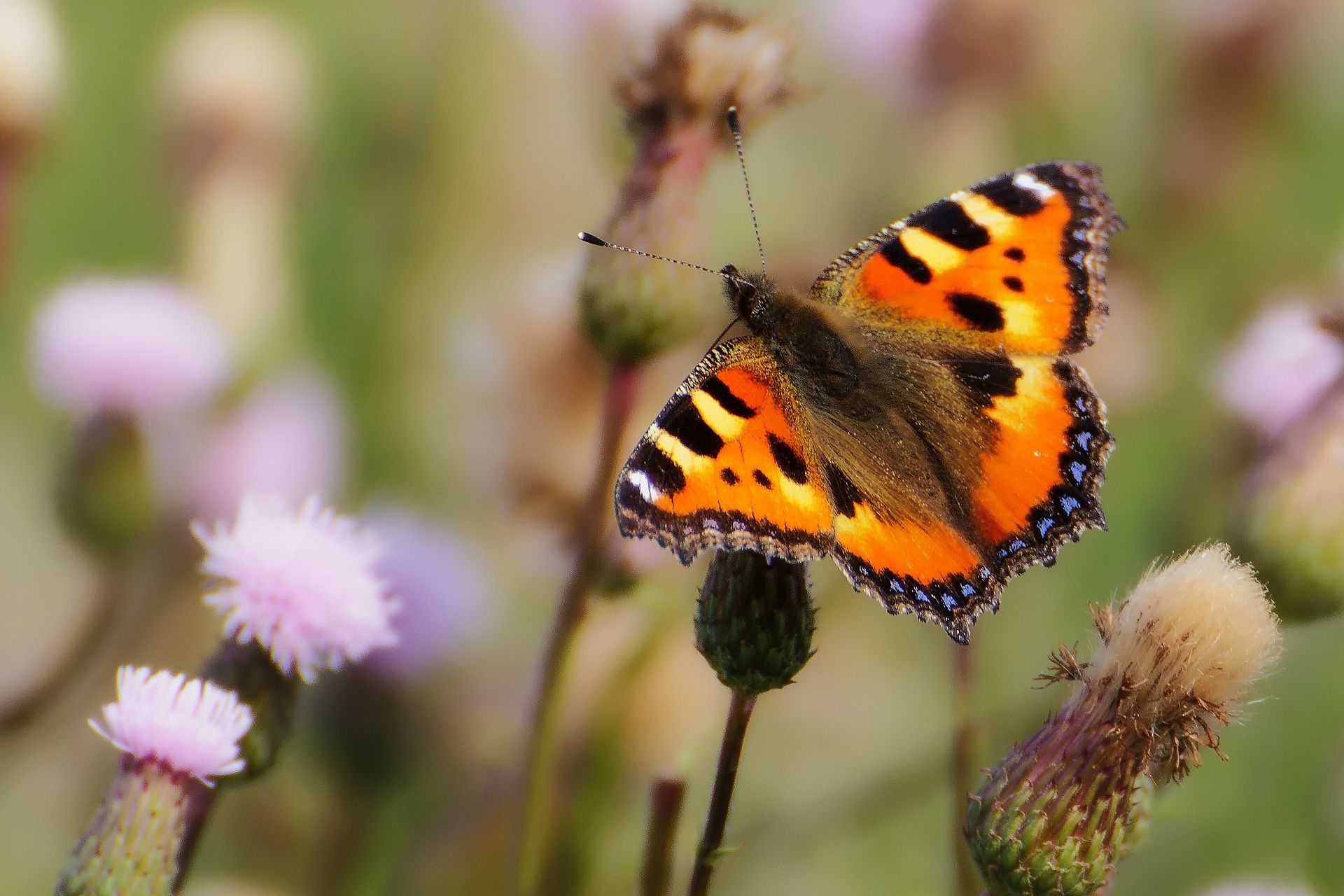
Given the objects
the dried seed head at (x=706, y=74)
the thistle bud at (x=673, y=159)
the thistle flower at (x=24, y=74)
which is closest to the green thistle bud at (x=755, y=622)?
the thistle bud at (x=673, y=159)

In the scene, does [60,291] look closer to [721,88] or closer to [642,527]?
[721,88]

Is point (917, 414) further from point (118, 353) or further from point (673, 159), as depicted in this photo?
point (118, 353)

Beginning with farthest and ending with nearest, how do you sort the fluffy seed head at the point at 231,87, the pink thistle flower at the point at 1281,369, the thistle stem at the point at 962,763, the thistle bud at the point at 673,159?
the fluffy seed head at the point at 231,87
the pink thistle flower at the point at 1281,369
the thistle bud at the point at 673,159
the thistle stem at the point at 962,763

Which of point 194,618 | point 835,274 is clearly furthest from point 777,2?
point 194,618

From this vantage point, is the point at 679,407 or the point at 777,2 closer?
the point at 679,407

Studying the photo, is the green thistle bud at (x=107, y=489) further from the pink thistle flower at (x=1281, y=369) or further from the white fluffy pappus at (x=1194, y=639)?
the pink thistle flower at (x=1281, y=369)

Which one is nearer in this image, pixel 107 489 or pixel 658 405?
pixel 107 489

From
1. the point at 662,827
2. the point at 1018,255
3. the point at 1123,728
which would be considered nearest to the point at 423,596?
the point at 662,827
